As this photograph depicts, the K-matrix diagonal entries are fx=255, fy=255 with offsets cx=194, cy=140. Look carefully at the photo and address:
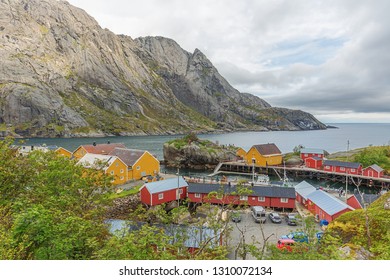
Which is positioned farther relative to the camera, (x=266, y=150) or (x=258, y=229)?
(x=266, y=150)

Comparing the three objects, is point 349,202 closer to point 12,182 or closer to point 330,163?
point 330,163

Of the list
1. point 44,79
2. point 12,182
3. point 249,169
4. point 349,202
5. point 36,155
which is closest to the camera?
point 12,182

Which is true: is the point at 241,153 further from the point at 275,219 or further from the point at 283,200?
the point at 275,219

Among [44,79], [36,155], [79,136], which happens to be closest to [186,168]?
[36,155]

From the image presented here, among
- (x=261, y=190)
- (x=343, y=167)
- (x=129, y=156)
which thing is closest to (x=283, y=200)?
(x=261, y=190)
